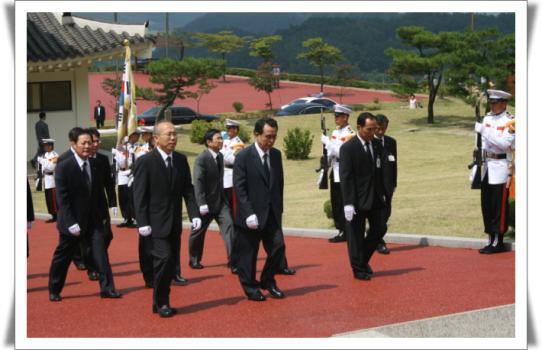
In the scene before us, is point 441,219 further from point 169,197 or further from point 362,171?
point 169,197

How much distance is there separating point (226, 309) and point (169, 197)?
1121mm

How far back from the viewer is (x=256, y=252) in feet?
29.0

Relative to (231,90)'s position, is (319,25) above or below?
above

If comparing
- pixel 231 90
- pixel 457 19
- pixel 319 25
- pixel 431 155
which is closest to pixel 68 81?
pixel 431 155

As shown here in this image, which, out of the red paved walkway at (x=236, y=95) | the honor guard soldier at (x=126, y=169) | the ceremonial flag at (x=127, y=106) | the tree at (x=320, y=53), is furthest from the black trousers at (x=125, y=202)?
the tree at (x=320, y=53)

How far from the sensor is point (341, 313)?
8188 mm

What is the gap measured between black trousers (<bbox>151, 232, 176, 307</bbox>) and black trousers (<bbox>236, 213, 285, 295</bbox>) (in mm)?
823

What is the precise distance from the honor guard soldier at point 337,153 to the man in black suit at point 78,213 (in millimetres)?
3817

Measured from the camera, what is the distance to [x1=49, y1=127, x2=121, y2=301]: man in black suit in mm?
8938

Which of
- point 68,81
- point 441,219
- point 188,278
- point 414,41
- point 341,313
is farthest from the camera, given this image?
point 414,41

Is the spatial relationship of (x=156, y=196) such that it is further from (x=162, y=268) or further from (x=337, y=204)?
(x=337, y=204)

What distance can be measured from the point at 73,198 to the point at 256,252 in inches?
70.6

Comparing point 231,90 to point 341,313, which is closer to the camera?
point 341,313

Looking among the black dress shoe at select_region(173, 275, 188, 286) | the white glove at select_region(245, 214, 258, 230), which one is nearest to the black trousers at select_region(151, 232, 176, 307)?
the white glove at select_region(245, 214, 258, 230)
